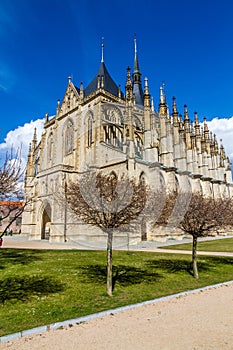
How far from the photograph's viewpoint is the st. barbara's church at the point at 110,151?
25312 mm

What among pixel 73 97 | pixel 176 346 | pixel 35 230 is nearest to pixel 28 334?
pixel 176 346

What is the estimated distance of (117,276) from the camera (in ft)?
30.2

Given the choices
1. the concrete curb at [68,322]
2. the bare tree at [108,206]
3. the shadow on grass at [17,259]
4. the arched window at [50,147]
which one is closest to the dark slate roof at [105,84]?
A: the arched window at [50,147]

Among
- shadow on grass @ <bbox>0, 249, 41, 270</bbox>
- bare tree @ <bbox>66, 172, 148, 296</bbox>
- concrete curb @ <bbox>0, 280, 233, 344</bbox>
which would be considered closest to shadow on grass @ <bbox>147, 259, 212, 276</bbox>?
concrete curb @ <bbox>0, 280, 233, 344</bbox>

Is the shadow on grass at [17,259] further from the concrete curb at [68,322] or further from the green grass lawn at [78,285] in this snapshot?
the concrete curb at [68,322]

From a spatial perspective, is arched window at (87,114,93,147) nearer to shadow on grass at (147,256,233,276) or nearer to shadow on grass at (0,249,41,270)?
shadow on grass at (0,249,41,270)

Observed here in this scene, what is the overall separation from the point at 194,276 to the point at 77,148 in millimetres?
23468

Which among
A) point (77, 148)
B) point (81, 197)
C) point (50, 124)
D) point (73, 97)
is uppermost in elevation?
point (73, 97)

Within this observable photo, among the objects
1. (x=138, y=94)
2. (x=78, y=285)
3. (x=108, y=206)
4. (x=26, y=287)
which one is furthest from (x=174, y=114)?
(x=26, y=287)

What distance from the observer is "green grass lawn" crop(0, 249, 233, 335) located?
5.34m

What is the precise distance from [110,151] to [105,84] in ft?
41.8

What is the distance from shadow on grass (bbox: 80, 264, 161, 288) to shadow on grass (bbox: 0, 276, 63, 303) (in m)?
1.34

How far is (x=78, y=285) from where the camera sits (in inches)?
307

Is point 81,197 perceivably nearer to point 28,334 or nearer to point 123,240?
point 28,334
